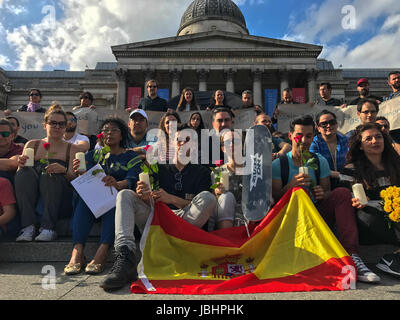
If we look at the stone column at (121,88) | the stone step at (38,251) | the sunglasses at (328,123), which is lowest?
the stone step at (38,251)

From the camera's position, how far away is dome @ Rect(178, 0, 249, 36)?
40969 mm

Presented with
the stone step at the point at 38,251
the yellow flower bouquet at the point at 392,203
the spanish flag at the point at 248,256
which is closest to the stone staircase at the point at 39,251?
the stone step at the point at 38,251

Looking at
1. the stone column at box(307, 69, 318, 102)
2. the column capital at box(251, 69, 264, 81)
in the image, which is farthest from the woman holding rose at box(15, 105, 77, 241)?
the stone column at box(307, 69, 318, 102)

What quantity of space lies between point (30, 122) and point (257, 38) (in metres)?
29.1

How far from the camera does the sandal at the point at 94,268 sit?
3018 millimetres

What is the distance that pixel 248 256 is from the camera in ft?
9.89

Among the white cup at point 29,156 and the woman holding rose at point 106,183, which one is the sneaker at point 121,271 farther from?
the white cup at point 29,156

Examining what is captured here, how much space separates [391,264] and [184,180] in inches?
89.9

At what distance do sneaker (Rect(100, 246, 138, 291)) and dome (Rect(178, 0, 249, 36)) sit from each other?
1635 inches

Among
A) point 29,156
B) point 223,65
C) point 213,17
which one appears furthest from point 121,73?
point 29,156

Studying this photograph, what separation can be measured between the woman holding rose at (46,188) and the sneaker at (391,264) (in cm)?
367

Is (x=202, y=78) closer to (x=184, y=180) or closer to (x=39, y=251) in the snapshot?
(x=184, y=180)

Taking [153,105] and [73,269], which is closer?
[73,269]
